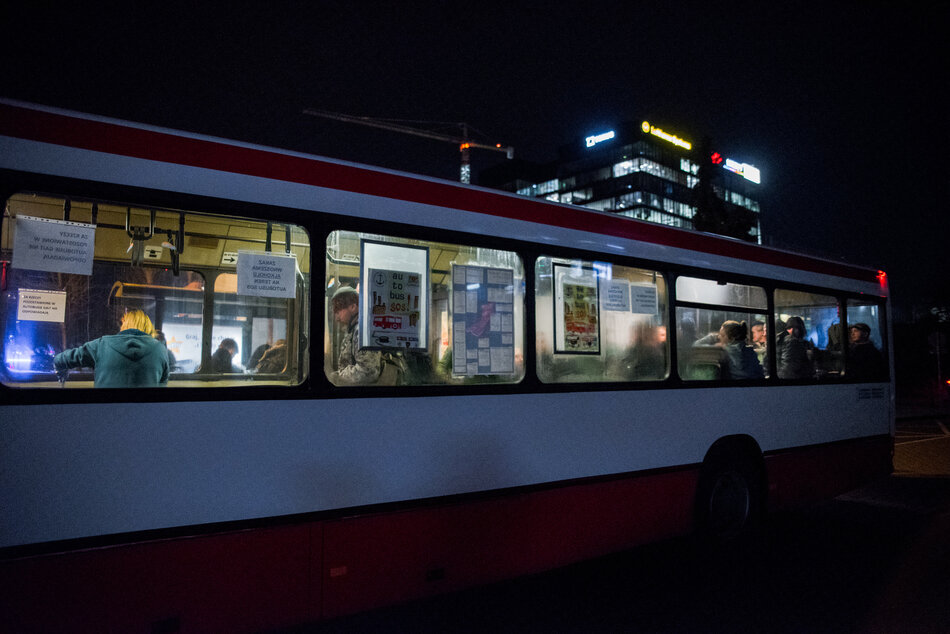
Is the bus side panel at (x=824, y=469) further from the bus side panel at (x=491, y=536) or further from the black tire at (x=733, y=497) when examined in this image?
the bus side panel at (x=491, y=536)

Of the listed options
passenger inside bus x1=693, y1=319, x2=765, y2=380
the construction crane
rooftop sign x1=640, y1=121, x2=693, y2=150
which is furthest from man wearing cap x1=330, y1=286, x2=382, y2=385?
rooftop sign x1=640, y1=121, x2=693, y2=150

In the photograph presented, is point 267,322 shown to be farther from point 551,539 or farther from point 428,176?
point 551,539

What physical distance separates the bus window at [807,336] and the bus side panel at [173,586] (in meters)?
5.00

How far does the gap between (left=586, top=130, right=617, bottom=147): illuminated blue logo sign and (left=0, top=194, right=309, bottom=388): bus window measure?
10645cm

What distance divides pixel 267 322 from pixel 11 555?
5.23 feet

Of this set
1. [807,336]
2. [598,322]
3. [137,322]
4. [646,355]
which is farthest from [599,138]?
[137,322]

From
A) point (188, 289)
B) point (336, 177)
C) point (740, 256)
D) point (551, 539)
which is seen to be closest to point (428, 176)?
point (336, 177)

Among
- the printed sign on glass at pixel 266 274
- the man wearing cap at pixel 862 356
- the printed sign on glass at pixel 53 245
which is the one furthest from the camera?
the man wearing cap at pixel 862 356

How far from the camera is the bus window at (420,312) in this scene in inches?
144

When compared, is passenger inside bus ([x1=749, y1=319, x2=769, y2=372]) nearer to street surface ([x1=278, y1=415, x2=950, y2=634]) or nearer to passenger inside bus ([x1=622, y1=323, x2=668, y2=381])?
passenger inside bus ([x1=622, y1=323, x2=668, y2=381])

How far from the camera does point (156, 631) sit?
2.96 m

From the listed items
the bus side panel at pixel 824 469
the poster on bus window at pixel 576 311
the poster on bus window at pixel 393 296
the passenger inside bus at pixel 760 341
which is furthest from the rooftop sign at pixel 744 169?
the poster on bus window at pixel 393 296

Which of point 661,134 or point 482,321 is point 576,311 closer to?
point 482,321

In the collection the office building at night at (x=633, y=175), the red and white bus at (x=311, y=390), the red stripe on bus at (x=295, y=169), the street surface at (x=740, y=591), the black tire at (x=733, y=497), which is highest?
the office building at night at (x=633, y=175)
